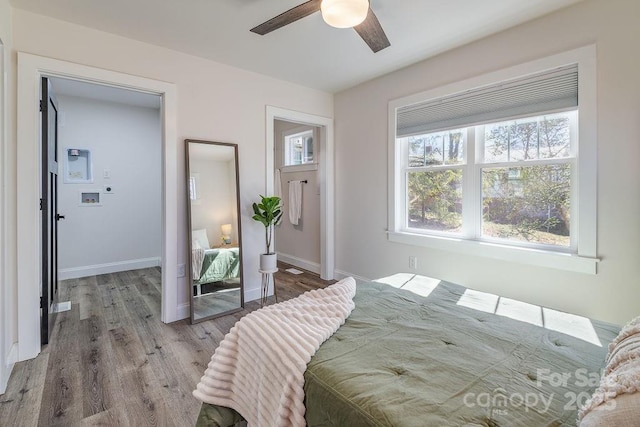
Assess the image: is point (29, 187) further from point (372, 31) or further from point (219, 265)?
point (372, 31)

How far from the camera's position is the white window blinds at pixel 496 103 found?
88.3 inches

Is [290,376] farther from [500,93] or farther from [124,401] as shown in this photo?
[500,93]

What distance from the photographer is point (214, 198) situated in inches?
123

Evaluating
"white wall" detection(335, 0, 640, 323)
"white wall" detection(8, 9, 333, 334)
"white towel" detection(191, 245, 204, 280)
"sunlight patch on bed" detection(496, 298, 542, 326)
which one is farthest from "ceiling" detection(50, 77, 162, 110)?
"sunlight patch on bed" detection(496, 298, 542, 326)

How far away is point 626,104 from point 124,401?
12.0 ft

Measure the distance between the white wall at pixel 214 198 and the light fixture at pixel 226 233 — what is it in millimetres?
31

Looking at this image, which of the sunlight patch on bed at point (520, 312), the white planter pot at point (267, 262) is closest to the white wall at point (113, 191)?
the white planter pot at point (267, 262)

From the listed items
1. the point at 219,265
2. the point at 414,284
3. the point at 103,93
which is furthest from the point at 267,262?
the point at 103,93

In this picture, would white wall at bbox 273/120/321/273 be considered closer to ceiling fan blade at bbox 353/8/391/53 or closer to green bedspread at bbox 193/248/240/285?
green bedspread at bbox 193/248/240/285

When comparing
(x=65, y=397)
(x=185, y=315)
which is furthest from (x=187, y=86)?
(x=65, y=397)

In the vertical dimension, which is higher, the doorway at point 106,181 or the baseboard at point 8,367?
the doorway at point 106,181

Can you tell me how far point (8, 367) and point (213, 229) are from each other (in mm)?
1700

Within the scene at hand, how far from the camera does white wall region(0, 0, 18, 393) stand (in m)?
1.90

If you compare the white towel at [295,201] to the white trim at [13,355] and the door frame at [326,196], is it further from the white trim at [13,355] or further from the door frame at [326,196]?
the white trim at [13,355]
